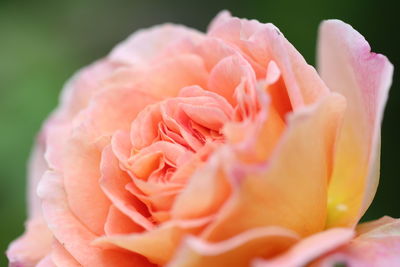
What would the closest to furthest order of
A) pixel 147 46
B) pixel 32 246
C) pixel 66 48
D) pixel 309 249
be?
pixel 309 249
pixel 32 246
pixel 147 46
pixel 66 48

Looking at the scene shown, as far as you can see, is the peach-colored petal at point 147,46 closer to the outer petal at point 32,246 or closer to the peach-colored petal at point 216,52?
the peach-colored petal at point 216,52

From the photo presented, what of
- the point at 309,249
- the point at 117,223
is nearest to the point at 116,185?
the point at 117,223

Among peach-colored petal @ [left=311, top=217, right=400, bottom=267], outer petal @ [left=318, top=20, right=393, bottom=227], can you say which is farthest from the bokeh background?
peach-colored petal @ [left=311, top=217, right=400, bottom=267]

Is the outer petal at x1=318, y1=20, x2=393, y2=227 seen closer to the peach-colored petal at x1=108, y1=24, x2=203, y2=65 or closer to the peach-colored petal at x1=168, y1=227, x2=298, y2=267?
the peach-colored petal at x1=168, y1=227, x2=298, y2=267

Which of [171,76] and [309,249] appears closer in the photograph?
[309,249]

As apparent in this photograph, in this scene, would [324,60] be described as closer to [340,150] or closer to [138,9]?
[340,150]

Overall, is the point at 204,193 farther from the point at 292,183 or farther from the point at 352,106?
the point at 352,106
